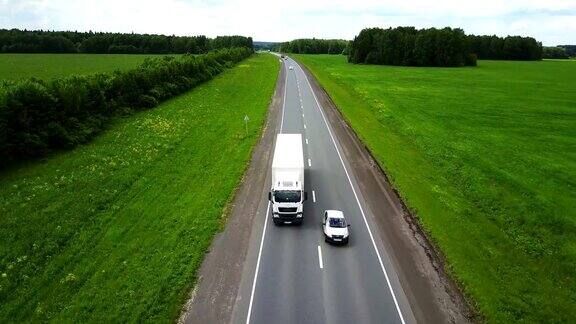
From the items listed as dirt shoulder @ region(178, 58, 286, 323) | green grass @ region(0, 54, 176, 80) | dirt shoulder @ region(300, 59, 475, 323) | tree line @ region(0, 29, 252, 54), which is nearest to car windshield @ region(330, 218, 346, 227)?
dirt shoulder @ region(300, 59, 475, 323)

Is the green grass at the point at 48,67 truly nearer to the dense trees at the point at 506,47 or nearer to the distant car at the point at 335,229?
the distant car at the point at 335,229

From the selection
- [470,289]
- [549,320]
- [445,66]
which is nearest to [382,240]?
[470,289]

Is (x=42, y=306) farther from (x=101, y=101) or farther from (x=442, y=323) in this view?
(x=101, y=101)

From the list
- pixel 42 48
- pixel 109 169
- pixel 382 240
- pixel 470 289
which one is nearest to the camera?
pixel 470 289

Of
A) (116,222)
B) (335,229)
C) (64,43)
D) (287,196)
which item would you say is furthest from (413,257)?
A: (64,43)

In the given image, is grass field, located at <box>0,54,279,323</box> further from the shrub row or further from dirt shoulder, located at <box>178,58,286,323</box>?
the shrub row

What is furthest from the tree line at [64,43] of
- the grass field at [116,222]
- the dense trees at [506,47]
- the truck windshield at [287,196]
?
the truck windshield at [287,196]

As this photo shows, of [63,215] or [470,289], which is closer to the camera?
[470,289]
